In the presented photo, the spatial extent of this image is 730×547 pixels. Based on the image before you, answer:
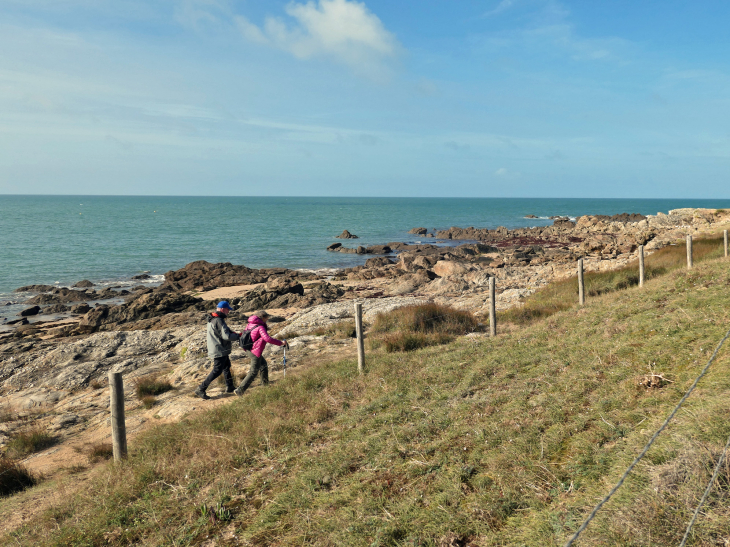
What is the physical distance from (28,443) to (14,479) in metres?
1.82

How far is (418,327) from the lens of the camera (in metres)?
14.0

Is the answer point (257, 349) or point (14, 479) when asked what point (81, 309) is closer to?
point (257, 349)

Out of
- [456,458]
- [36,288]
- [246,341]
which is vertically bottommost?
[36,288]

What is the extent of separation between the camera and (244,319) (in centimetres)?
2089

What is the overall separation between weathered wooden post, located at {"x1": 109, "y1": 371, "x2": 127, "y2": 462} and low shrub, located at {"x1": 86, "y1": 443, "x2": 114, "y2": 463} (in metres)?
1.31

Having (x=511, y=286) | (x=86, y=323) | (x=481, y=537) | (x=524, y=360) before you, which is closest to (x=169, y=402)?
(x=524, y=360)

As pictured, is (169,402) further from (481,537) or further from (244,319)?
(244,319)

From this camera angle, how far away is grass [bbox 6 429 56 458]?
8.72 metres

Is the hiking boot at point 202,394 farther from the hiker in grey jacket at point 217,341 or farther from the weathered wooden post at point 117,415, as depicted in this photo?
the weathered wooden post at point 117,415

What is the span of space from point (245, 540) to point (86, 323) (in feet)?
71.6

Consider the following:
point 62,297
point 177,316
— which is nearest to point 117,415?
point 177,316

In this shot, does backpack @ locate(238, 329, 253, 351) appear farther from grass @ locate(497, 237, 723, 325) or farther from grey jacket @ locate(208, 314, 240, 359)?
grass @ locate(497, 237, 723, 325)

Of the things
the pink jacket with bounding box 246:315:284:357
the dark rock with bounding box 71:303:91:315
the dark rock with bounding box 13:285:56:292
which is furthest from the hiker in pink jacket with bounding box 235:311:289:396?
the dark rock with bounding box 13:285:56:292

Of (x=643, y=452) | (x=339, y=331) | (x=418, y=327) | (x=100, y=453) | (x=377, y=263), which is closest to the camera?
(x=643, y=452)
